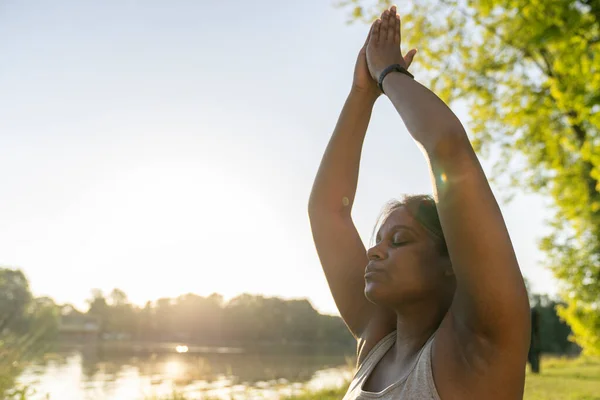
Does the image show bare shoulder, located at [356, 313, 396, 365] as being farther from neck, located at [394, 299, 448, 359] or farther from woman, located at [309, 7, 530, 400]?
neck, located at [394, 299, 448, 359]

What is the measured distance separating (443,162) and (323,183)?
761 millimetres

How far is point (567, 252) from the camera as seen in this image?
11727 millimetres

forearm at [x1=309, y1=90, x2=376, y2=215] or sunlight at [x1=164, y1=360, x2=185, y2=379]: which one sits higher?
forearm at [x1=309, y1=90, x2=376, y2=215]

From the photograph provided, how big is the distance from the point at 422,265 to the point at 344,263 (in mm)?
444

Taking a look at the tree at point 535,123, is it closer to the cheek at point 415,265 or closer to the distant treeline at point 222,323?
the cheek at point 415,265

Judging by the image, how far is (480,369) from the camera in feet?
3.74

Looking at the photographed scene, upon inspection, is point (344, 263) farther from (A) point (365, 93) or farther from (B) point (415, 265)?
(A) point (365, 93)

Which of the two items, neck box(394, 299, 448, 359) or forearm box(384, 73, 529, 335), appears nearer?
forearm box(384, 73, 529, 335)

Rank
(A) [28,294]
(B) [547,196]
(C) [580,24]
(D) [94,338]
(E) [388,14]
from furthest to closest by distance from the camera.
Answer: (D) [94,338] < (A) [28,294] < (B) [547,196] < (C) [580,24] < (E) [388,14]

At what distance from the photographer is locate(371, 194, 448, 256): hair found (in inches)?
57.2

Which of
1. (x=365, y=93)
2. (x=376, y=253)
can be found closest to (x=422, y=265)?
(x=376, y=253)

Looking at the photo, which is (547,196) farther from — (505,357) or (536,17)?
(505,357)

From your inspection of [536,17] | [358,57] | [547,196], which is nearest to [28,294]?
[547,196]

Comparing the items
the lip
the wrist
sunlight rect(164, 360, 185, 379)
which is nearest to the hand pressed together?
the wrist
